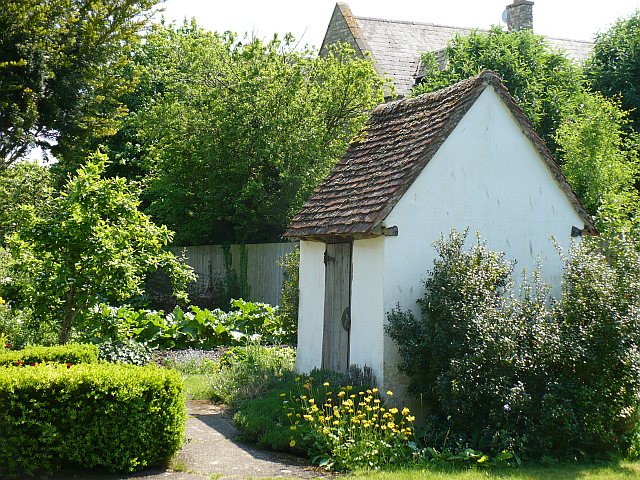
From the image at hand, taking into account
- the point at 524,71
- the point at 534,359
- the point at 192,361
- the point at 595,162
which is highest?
the point at 524,71

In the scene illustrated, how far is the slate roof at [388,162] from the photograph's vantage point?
10.6 meters

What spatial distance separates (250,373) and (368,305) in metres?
2.68

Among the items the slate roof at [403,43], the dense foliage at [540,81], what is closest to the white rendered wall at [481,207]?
the dense foliage at [540,81]

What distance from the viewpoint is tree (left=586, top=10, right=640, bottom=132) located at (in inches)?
922

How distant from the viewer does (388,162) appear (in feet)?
37.3

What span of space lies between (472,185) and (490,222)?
23.0 inches

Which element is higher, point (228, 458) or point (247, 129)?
point (247, 129)

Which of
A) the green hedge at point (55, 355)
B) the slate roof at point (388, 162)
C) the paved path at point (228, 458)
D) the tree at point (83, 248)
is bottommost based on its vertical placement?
the paved path at point (228, 458)

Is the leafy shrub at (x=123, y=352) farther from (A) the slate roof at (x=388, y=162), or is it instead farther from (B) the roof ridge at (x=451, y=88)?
(B) the roof ridge at (x=451, y=88)

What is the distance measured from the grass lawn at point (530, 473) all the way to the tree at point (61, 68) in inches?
402

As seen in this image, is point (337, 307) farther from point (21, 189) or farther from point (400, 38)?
point (400, 38)

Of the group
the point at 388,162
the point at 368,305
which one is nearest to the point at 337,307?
Answer: the point at 368,305

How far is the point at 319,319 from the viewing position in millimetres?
12062

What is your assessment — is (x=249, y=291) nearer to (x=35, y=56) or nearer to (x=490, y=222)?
(x=35, y=56)
